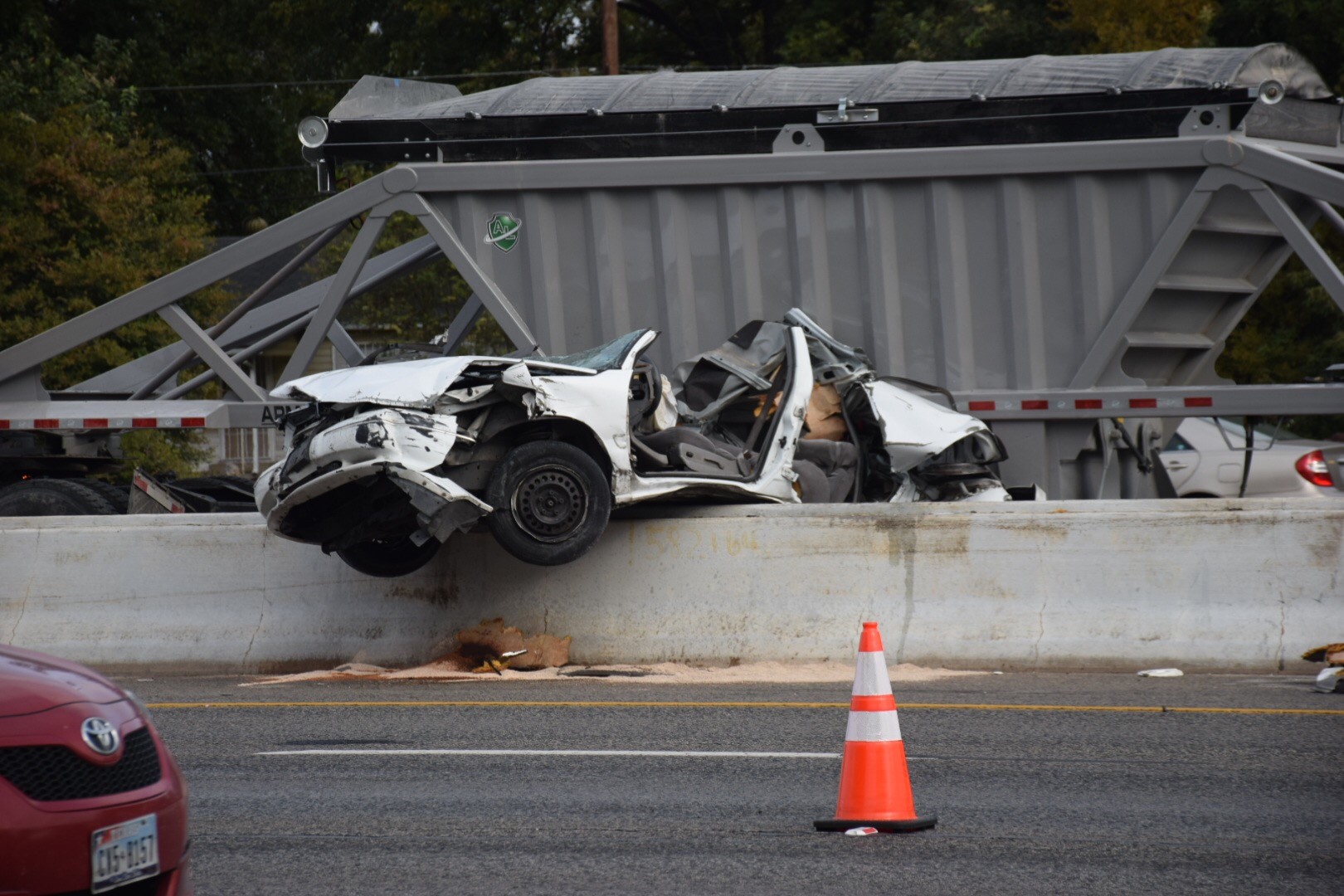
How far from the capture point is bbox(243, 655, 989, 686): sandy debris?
9344 mm

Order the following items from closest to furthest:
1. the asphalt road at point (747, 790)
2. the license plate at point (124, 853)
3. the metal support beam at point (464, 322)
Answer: the license plate at point (124, 853) → the asphalt road at point (747, 790) → the metal support beam at point (464, 322)

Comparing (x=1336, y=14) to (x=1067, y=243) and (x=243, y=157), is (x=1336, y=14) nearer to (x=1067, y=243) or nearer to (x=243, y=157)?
A: (x=1067, y=243)

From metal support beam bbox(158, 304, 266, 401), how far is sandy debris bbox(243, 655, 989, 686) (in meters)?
3.21

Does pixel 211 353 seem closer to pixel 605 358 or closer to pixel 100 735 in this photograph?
pixel 605 358

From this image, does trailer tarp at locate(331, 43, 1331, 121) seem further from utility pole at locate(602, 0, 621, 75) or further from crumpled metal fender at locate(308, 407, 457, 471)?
utility pole at locate(602, 0, 621, 75)

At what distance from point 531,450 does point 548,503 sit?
33cm

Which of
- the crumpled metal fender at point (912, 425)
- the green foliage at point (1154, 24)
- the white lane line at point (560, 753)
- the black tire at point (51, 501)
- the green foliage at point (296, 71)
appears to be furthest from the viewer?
the green foliage at point (1154, 24)

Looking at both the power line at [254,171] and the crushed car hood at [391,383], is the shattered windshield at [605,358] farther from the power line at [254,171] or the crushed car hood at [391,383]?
the power line at [254,171]

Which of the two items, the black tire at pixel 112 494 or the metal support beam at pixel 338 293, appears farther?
the black tire at pixel 112 494

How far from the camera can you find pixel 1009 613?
31.0 feet

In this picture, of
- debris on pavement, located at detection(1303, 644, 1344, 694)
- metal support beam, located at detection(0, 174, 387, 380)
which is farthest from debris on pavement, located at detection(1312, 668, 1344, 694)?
metal support beam, located at detection(0, 174, 387, 380)

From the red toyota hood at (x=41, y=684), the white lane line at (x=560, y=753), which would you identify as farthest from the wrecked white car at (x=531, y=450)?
the red toyota hood at (x=41, y=684)

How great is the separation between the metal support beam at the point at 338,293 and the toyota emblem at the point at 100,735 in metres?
8.35

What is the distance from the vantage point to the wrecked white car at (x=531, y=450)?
29.6 feet
